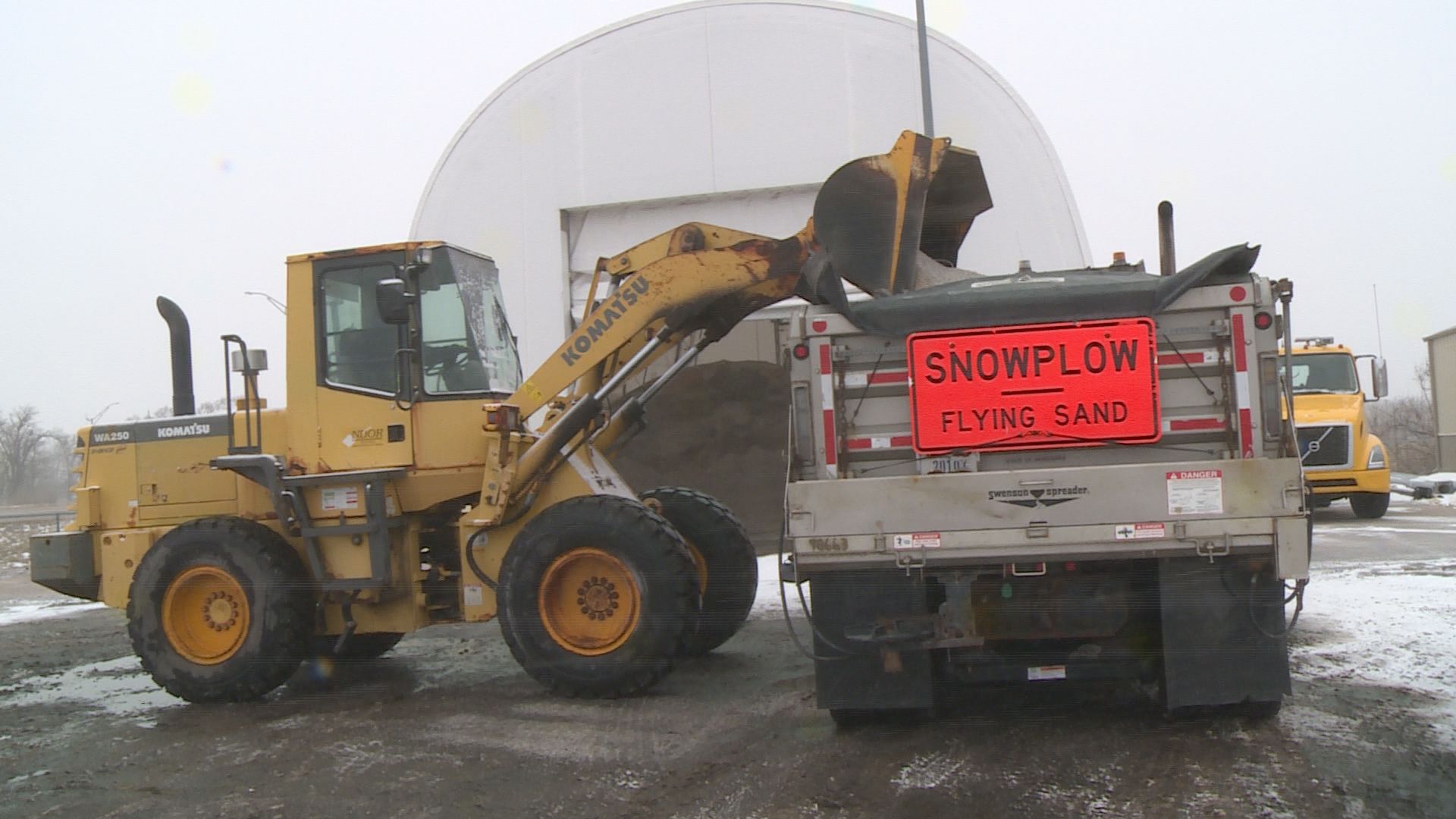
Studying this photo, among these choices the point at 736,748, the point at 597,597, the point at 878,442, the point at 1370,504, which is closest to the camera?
the point at 736,748

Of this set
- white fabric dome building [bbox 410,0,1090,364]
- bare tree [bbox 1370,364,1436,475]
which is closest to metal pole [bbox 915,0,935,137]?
white fabric dome building [bbox 410,0,1090,364]

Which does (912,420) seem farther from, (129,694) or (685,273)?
(129,694)

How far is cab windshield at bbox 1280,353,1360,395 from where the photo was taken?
751 inches

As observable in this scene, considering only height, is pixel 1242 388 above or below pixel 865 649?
above

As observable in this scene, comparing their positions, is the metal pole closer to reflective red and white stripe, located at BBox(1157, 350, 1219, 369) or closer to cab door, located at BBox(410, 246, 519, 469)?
cab door, located at BBox(410, 246, 519, 469)

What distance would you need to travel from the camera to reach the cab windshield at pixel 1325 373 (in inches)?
751

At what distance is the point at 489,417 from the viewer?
26.5 ft

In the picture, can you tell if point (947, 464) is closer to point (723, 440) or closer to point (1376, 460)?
point (723, 440)

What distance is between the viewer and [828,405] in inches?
255

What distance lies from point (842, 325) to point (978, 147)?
47.2 feet

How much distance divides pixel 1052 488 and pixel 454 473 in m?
4.20

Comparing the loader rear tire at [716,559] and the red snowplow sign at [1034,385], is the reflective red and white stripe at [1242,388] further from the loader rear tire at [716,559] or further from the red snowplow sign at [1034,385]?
the loader rear tire at [716,559]

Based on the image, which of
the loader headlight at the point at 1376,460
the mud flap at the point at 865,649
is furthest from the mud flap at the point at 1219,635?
the loader headlight at the point at 1376,460

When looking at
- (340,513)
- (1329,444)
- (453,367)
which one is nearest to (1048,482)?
(453,367)
